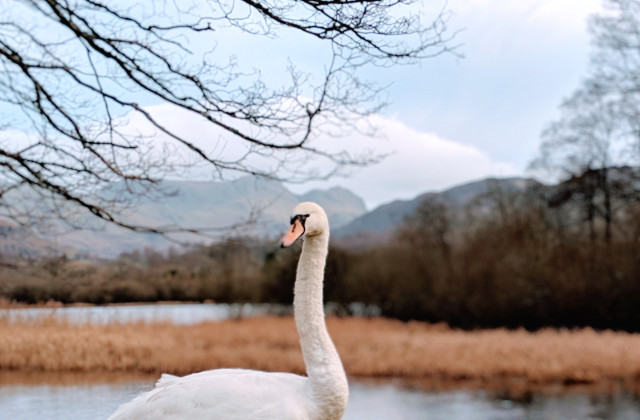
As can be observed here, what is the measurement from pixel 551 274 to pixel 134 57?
17210 millimetres

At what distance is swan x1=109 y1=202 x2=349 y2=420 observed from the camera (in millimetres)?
4211

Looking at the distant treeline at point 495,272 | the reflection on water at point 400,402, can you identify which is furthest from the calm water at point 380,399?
the distant treeline at point 495,272

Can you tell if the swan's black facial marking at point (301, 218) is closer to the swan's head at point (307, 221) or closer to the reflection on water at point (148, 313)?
the swan's head at point (307, 221)

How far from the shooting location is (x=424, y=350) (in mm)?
15992

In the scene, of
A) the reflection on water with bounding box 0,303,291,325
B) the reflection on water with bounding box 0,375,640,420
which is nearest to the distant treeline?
the reflection on water with bounding box 0,303,291,325

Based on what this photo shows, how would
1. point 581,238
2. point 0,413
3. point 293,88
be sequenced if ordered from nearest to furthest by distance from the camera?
point 293,88
point 0,413
point 581,238

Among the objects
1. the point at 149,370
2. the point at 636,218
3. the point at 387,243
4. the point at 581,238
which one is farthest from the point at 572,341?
the point at 387,243

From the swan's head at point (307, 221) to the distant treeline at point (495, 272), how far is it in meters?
11.1

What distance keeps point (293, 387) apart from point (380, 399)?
9308 mm

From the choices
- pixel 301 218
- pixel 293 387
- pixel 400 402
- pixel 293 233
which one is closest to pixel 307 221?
pixel 301 218

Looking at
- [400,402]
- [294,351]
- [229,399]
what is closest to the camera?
[229,399]

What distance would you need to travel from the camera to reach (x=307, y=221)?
4332 millimetres

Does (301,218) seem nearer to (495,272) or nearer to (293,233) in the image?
(293,233)

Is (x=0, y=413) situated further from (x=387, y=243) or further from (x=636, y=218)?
(x=387, y=243)
